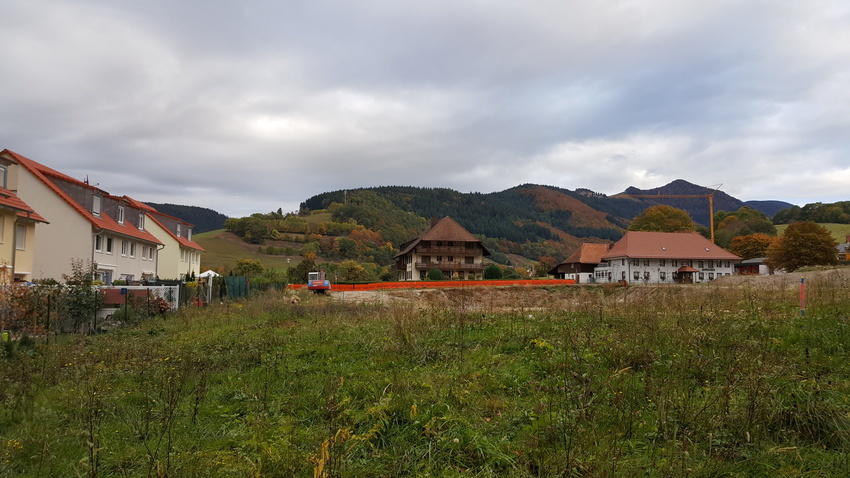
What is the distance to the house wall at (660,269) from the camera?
6762 cm

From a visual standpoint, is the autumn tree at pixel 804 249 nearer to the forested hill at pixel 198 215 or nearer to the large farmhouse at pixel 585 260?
the large farmhouse at pixel 585 260

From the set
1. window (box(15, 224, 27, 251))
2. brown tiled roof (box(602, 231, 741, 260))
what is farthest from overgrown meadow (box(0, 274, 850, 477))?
brown tiled roof (box(602, 231, 741, 260))

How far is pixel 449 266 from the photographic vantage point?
243 ft

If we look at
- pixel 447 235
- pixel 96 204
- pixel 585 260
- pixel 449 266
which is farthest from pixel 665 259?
pixel 96 204

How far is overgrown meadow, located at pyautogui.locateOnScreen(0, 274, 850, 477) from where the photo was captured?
404cm

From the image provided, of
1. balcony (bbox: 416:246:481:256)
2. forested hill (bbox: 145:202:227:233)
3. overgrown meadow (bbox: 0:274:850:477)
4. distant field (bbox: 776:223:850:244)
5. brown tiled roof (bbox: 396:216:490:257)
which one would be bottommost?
overgrown meadow (bbox: 0:274:850:477)

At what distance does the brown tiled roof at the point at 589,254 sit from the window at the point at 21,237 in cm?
6682

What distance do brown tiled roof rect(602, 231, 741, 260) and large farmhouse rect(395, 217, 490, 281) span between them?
19223 millimetres

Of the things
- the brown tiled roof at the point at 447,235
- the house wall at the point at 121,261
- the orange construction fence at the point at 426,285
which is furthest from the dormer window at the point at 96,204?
the brown tiled roof at the point at 447,235

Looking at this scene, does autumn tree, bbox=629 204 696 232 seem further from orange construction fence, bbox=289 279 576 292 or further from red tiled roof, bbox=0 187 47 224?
red tiled roof, bbox=0 187 47 224

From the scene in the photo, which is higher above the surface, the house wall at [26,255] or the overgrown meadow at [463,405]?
the house wall at [26,255]

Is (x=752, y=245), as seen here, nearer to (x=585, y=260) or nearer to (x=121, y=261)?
(x=585, y=260)

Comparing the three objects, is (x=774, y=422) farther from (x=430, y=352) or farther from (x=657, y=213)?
(x=657, y=213)

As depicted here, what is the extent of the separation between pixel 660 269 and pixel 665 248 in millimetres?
3068
